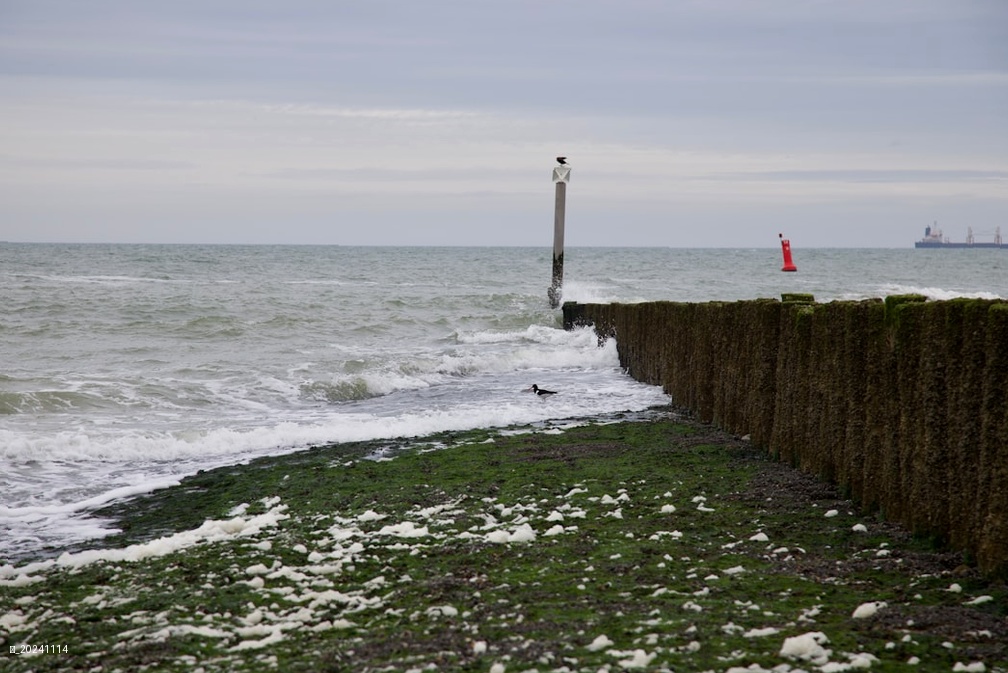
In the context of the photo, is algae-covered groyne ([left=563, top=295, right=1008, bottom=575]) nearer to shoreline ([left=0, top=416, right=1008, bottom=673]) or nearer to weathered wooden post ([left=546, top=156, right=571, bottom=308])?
shoreline ([left=0, top=416, right=1008, bottom=673])

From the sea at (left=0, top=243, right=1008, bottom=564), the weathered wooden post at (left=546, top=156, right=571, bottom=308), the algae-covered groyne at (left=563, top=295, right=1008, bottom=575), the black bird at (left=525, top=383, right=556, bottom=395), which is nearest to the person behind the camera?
the algae-covered groyne at (left=563, top=295, right=1008, bottom=575)

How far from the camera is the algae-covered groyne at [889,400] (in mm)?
5457

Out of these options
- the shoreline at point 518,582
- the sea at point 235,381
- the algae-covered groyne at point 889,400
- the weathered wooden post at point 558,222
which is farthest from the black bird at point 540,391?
the weathered wooden post at point 558,222

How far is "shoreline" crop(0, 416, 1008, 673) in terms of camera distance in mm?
4562

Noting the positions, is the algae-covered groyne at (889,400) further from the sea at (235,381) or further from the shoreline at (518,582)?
the sea at (235,381)

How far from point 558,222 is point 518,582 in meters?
25.4

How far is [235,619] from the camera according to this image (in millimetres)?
5332

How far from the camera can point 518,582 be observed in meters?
5.62

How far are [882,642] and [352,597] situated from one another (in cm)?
274

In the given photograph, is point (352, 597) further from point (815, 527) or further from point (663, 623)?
point (815, 527)

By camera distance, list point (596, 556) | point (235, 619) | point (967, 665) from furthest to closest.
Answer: point (596, 556)
point (235, 619)
point (967, 665)

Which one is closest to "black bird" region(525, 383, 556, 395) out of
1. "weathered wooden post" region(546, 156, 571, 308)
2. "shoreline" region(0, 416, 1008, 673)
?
"shoreline" region(0, 416, 1008, 673)

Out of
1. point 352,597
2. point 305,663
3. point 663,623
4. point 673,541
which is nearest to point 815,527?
point 673,541

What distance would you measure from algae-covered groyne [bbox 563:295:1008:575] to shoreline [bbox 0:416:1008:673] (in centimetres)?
24
